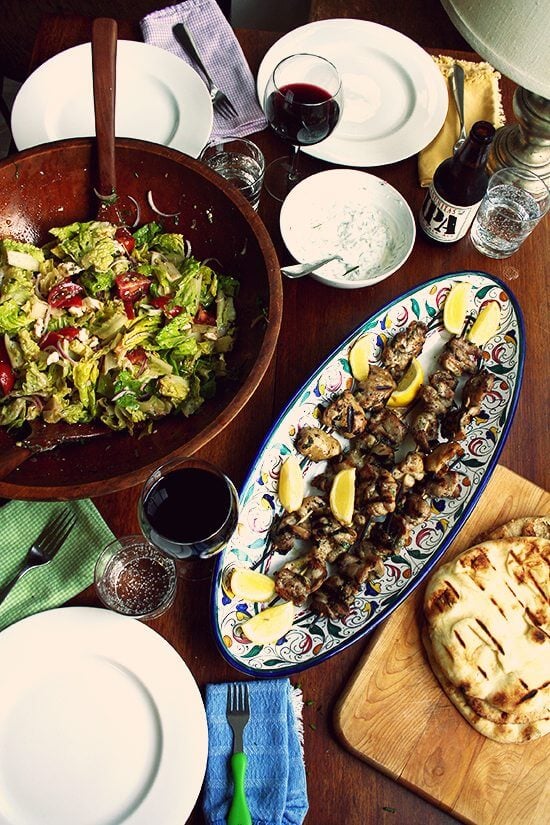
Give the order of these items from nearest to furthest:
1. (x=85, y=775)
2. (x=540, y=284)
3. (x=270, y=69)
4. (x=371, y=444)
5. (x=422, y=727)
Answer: (x=85, y=775) → (x=422, y=727) → (x=371, y=444) → (x=540, y=284) → (x=270, y=69)

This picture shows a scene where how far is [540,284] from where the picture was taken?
6.08ft

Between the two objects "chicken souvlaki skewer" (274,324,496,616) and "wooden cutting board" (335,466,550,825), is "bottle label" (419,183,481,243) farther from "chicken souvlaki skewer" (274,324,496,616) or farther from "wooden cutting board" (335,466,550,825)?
"wooden cutting board" (335,466,550,825)

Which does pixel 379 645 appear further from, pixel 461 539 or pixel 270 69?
pixel 270 69

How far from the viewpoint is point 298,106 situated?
5.37 feet

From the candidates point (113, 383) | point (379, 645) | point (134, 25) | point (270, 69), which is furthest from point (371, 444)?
point (134, 25)

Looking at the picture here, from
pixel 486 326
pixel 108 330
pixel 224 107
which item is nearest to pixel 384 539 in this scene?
pixel 486 326

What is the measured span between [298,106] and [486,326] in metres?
0.65

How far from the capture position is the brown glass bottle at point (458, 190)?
162 centimetres

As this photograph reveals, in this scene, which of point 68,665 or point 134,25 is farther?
point 134,25

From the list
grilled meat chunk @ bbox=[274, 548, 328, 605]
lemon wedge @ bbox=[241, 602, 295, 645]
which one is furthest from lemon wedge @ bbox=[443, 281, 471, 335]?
lemon wedge @ bbox=[241, 602, 295, 645]

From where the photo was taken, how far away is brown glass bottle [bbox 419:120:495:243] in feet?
5.33

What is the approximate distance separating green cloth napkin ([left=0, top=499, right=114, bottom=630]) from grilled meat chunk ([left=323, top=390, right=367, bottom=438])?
0.51m

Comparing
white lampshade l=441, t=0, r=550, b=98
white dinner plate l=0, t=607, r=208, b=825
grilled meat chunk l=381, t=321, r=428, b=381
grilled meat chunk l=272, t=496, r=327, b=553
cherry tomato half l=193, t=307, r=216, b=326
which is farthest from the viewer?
grilled meat chunk l=381, t=321, r=428, b=381

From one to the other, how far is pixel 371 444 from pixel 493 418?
11.2 inches
